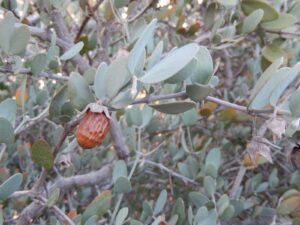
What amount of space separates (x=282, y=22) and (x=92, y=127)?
580 millimetres

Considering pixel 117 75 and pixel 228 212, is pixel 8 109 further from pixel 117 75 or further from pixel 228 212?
pixel 228 212

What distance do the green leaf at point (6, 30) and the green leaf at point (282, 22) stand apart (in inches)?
23.8

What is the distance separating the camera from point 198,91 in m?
0.61

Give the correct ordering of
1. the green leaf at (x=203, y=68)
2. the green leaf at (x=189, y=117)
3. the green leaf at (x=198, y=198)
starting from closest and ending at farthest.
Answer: the green leaf at (x=203, y=68), the green leaf at (x=198, y=198), the green leaf at (x=189, y=117)

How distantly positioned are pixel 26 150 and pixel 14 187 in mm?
594

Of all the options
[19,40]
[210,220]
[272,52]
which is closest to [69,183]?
[210,220]

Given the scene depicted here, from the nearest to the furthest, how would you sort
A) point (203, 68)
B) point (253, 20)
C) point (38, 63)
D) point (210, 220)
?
point (203, 68)
point (38, 63)
point (210, 220)
point (253, 20)

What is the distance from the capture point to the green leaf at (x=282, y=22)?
955 mm

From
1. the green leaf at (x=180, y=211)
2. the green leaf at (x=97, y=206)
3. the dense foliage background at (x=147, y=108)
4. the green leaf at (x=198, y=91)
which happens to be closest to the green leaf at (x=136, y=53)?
the dense foliage background at (x=147, y=108)

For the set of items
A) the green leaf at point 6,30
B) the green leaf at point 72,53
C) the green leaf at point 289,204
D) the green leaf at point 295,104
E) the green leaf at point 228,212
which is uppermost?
the green leaf at point 6,30

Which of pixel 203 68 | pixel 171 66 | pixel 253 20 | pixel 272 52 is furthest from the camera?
pixel 272 52

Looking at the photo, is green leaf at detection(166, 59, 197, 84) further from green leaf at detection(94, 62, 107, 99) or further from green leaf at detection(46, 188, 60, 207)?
green leaf at detection(46, 188, 60, 207)

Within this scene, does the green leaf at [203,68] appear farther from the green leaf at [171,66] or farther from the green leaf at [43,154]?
the green leaf at [43,154]

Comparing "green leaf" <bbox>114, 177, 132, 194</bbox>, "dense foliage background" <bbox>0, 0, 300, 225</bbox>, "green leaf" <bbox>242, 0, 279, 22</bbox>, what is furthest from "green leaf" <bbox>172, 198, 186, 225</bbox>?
"green leaf" <bbox>242, 0, 279, 22</bbox>
